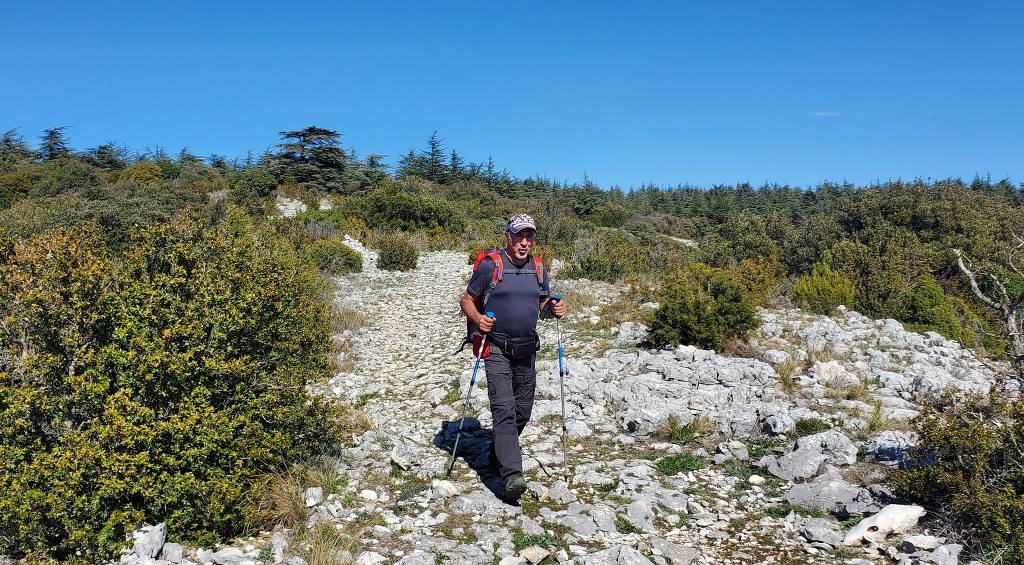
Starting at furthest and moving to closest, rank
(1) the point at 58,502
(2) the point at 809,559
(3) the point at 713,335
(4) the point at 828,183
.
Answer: (4) the point at 828,183 < (3) the point at 713,335 < (2) the point at 809,559 < (1) the point at 58,502

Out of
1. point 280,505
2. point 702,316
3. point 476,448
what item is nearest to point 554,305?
point 476,448

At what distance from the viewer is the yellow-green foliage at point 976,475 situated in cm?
371

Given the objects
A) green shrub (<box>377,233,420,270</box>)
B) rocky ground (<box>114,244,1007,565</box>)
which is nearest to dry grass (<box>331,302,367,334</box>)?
rocky ground (<box>114,244,1007,565</box>)

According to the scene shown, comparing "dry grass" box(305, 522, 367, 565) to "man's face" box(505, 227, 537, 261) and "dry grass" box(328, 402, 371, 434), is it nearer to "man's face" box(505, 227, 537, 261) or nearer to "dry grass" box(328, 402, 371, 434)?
"dry grass" box(328, 402, 371, 434)

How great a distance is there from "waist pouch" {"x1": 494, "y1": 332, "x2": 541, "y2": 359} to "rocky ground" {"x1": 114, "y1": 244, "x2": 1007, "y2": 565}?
1198mm

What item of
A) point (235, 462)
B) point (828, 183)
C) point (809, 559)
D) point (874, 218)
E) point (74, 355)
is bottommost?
point (809, 559)

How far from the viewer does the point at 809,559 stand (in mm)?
4000

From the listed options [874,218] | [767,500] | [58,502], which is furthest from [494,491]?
[874,218]

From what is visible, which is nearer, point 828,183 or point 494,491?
point 494,491

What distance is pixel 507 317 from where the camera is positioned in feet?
16.1

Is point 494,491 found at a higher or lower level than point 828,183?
lower

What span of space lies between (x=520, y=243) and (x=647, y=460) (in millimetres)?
2691

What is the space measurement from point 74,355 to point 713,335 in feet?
27.2

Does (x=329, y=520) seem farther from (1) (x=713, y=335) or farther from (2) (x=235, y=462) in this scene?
(1) (x=713, y=335)
